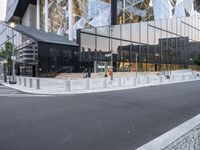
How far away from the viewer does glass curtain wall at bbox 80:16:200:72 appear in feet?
163

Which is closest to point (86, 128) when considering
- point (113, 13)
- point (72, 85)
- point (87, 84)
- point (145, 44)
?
point (72, 85)

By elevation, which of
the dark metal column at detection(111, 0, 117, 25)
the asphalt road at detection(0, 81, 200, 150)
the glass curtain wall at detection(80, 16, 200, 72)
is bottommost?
the asphalt road at detection(0, 81, 200, 150)

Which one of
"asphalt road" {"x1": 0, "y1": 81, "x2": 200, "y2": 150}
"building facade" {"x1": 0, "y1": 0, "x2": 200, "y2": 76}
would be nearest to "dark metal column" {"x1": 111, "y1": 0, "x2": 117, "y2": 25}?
"building facade" {"x1": 0, "y1": 0, "x2": 200, "y2": 76}

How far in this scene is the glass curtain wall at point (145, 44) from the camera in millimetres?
49656

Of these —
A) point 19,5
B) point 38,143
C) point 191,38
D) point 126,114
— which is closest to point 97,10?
point 19,5

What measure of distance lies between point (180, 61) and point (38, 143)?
226 ft

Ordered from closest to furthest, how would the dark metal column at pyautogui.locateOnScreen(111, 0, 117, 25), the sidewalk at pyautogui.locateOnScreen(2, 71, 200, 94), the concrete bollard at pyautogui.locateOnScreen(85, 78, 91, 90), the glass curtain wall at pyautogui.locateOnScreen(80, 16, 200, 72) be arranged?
the sidewalk at pyautogui.locateOnScreen(2, 71, 200, 94) → the concrete bollard at pyautogui.locateOnScreen(85, 78, 91, 90) → the glass curtain wall at pyautogui.locateOnScreen(80, 16, 200, 72) → the dark metal column at pyautogui.locateOnScreen(111, 0, 117, 25)

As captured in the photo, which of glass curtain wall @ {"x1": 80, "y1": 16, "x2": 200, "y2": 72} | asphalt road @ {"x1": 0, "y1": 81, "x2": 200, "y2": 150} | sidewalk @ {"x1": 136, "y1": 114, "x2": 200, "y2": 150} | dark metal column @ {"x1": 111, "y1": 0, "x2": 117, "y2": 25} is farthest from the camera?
dark metal column @ {"x1": 111, "y1": 0, "x2": 117, "y2": 25}

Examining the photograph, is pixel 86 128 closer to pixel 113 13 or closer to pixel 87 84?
pixel 87 84

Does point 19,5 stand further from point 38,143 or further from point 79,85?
point 38,143

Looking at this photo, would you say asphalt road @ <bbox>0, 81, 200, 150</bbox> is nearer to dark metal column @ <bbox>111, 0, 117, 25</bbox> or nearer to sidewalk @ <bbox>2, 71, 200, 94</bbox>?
sidewalk @ <bbox>2, 71, 200, 94</bbox>

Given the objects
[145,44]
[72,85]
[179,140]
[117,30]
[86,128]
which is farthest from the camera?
[145,44]

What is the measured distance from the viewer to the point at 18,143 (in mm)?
6074

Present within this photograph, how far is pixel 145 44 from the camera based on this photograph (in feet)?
192
